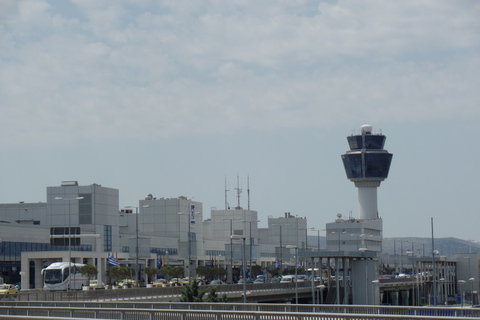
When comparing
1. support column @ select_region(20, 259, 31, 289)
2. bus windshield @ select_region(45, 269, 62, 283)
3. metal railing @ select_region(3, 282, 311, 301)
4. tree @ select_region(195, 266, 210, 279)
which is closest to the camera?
metal railing @ select_region(3, 282, 311, 301)

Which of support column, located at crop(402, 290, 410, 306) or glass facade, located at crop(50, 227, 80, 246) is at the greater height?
glass facade, located at crop(50, 227, 80, 246)

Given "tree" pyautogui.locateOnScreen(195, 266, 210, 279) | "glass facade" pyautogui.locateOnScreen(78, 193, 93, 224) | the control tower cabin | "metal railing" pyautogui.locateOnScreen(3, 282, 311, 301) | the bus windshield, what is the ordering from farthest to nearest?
the control tower cabin → "tree" pyautogui.locateOnScreen(195, 266, 210, 279) → "glass facade" pyautogui.locateOnScreen(78, 193, 93, 224) → the bus windshield → "metal railing" pyautogui.locateOnScreen(3, 282, 311, 301)

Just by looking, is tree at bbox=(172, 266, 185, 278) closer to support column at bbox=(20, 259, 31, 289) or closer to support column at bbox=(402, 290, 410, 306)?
support column at bbox=(20, 259, 31, 289)

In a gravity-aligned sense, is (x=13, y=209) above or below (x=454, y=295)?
above

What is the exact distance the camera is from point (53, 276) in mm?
92062

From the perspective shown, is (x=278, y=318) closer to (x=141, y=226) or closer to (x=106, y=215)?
(x=106, y=215)

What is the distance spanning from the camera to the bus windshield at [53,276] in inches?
3615

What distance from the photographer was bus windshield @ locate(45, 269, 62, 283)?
91.8 metres

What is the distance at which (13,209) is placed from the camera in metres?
158

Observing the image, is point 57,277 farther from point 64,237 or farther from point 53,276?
point 64,237

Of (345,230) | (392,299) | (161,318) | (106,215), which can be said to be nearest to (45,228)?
(106,215)

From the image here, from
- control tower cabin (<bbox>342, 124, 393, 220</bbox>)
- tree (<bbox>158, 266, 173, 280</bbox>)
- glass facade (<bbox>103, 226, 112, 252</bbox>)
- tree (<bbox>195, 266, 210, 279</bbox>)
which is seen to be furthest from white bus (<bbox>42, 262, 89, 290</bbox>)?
control tower cabin (<bbox>342, 124, 393, 220</bbox>)

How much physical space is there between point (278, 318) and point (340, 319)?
259 centimetres

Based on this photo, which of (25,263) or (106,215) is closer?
(25,263)
